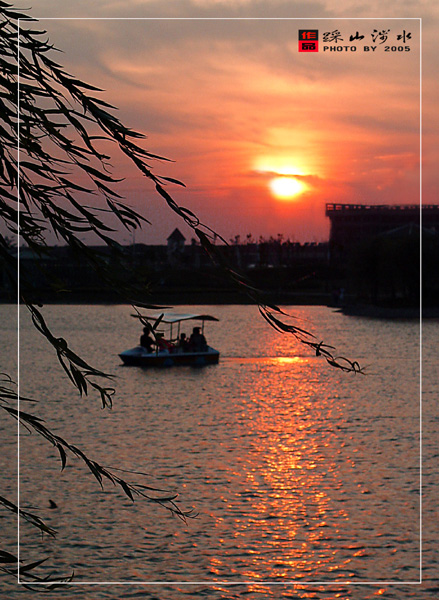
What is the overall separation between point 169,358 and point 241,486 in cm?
1954

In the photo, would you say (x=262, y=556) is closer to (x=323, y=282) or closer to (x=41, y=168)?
(x=41, y=168)

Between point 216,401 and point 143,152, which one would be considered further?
point 216,401

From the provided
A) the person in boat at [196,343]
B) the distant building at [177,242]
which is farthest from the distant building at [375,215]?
the person in boat at [196,343]

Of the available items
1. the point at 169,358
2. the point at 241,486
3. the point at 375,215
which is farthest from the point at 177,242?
the point at 241,486

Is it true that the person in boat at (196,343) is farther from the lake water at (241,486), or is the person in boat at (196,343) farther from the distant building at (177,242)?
the distant building at (177,242)

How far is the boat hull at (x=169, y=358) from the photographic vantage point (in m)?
36.6

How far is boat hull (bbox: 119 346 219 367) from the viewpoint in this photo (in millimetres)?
36562

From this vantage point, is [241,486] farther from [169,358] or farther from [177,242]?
[169,358]

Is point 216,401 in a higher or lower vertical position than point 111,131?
lower

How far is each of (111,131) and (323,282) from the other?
99.8 m

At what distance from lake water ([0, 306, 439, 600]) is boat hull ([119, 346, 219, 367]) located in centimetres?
62

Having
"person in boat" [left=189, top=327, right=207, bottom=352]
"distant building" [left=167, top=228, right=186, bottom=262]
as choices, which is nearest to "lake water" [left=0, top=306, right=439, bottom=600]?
"person in boat" [left=189, top=327, right=207, bottom=352]

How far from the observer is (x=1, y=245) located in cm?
281

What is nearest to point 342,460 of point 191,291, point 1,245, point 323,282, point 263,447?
point 263,447
